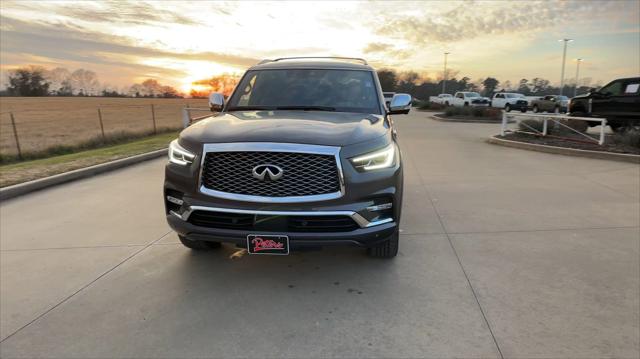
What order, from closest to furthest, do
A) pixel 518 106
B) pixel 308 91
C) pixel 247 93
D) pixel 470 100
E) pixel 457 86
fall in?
pixel 308 91
pixel 247 93
pixel 518 106
pixel 470 100
pixel 457 86

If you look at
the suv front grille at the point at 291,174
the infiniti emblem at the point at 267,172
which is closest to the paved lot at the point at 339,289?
the suv front grille at the point at 291,174

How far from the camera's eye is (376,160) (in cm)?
324

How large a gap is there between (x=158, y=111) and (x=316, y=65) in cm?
2858

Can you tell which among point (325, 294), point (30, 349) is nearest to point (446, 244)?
point (325, 294)

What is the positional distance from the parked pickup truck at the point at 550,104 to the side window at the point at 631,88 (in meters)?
18.9

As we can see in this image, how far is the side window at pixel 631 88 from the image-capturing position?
45.3 ft

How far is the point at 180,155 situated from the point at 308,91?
5.49 feet

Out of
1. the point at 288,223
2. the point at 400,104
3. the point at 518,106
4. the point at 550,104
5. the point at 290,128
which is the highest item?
the point at 400,104

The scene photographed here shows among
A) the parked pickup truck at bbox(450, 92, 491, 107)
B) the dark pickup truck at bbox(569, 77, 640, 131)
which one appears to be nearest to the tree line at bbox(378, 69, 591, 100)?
the parked pickup truck at bbox(450, 92, 491, 107)

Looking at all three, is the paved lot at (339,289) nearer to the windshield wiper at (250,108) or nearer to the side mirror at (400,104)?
the side mirror at (400,104)

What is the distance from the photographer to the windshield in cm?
432

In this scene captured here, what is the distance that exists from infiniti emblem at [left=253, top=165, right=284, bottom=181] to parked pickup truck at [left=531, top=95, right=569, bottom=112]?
34.2 m

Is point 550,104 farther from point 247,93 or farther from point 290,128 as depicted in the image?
point 290,128

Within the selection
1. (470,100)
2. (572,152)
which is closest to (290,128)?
(572,152)
